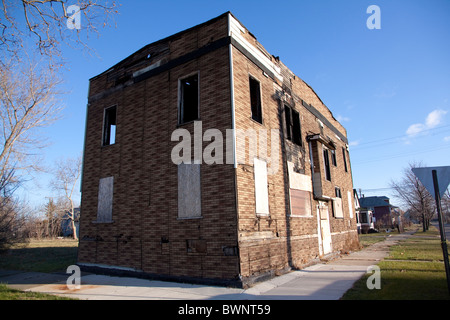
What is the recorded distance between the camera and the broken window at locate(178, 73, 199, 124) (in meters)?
10.3

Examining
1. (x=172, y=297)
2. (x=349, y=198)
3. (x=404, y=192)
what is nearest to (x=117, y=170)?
(x=172, y=297)

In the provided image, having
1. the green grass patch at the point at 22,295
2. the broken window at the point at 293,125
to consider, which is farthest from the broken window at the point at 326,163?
the green grass patch at the point at 22,295

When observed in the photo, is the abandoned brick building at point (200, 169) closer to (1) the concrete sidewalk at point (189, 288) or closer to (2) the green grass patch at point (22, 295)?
(1) the concrete sidewalk at point (189, 288)

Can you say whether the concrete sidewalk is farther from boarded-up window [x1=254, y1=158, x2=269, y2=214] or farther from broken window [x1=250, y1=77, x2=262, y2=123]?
broken window [x1=250, y1=77, x2=262, y2=123]

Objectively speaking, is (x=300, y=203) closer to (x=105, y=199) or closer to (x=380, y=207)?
(x=105, y=199)

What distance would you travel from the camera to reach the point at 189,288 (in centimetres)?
786

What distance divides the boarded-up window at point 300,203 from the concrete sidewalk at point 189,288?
105 inches

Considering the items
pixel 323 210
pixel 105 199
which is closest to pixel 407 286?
pixel 323 210

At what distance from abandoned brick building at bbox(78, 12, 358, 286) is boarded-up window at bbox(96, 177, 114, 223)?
42 millimetres

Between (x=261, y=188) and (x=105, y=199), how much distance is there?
21.4ft

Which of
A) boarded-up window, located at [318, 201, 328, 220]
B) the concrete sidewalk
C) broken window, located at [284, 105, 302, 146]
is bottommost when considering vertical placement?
the concrete sidewalk

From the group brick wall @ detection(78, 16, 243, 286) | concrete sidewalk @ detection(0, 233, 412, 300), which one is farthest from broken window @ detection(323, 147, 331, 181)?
brick wall @ detection(78, 16, 243, 286)

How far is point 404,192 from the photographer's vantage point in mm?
49000

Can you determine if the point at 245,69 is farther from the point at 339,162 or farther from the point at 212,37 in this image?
the point at 339,162
